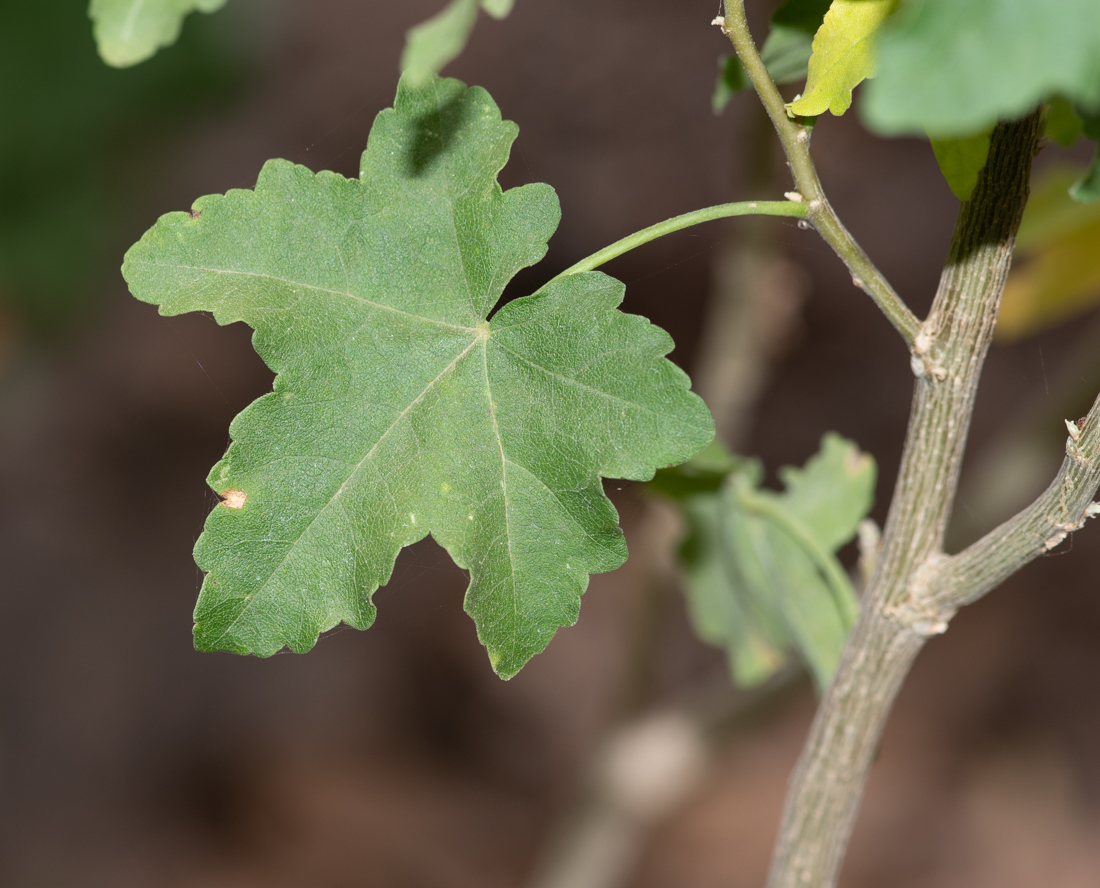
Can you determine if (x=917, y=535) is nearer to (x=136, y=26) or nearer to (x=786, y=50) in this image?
(x=786, y=50)

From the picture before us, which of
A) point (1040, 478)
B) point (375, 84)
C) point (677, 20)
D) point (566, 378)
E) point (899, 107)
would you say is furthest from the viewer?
point (375, 84)

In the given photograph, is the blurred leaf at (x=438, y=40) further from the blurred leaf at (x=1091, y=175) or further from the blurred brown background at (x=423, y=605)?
the blurred brown background at (x=423, y=605)

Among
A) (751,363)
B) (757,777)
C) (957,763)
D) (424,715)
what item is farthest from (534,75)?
(957,763)

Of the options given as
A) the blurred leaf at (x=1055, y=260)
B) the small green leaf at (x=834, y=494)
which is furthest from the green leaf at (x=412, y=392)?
the blurred leaf at (x=1055, y=260)

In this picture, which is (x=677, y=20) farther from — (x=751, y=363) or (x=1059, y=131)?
(x=1059, y=131)

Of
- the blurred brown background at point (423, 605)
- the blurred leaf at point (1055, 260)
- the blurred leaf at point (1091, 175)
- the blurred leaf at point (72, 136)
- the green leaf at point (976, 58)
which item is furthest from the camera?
the blurred brown background at point (423, 605)

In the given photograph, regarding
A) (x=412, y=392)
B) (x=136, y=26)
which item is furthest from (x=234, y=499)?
(x=136, y=26)
